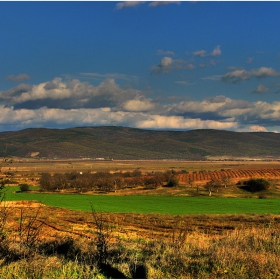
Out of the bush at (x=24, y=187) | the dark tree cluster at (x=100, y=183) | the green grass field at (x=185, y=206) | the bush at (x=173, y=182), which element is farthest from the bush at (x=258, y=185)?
the bush at (x=24, y=187)

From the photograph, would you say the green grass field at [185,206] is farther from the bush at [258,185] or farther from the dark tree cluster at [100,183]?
the dark tree cluster at [100,183]

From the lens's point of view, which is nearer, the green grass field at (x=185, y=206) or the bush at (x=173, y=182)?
the green grass field at (x=185, y=206)

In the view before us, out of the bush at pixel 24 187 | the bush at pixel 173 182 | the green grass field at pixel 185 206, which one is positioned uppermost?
the bush at pixel 173 182

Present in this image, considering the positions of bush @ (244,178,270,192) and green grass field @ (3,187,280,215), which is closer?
green grass field @ (3,187,280,215)

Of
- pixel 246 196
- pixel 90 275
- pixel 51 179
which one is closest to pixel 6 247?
pixel 90 275

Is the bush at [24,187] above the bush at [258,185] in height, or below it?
below

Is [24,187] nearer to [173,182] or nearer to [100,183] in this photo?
[100,183]

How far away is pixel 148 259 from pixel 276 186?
239 feet

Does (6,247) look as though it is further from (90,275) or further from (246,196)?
(246,196)

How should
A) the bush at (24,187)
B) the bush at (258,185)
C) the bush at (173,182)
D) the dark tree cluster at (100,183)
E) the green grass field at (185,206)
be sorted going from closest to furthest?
the green grass field at (185,206)
the bush at (258,185)
the bush at (173,182)
the bush at (24,187)
the dark tree cluster at (100,183)

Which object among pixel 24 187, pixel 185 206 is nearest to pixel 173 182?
pixel 185 206

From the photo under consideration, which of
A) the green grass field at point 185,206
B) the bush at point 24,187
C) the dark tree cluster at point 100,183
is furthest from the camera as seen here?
the dark tree cluster at point 100,183

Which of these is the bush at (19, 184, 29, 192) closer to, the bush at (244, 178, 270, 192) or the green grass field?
the green grass field

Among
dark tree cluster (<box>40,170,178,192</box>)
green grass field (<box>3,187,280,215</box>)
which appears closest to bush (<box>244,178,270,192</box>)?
green grass field (<box>3,187,280,215</box>)
